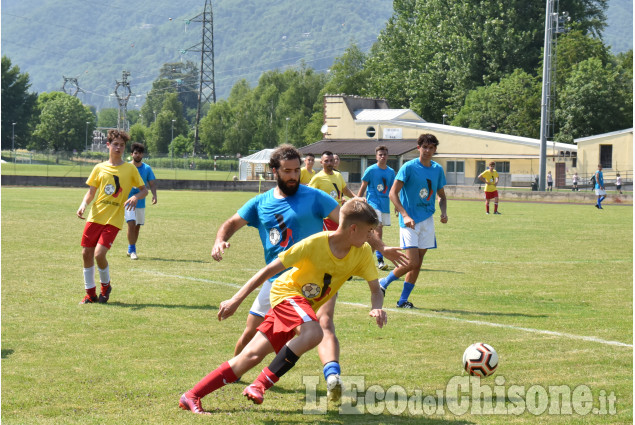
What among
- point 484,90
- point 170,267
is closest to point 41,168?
point 484,90

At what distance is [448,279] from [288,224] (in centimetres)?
744

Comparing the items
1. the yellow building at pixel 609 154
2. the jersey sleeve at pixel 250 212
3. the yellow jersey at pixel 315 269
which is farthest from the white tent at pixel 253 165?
the yellow jersey at pixel 315 269

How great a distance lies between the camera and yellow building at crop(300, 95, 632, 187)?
6353 cm

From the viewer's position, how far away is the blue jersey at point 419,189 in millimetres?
10500

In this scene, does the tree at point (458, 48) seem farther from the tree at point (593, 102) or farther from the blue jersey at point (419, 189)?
the blue jersey at point (419, 189)

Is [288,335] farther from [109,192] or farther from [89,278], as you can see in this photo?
[109,192]

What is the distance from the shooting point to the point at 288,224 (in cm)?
618

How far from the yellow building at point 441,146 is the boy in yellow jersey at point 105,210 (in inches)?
2109

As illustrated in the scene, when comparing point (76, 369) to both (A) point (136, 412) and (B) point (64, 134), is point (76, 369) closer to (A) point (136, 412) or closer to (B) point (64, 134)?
(A) point (136, 412)

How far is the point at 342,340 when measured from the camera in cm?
804

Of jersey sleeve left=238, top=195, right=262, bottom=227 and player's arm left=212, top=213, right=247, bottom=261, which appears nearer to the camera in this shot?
player's arm left=212, top=213, right=247, bottom=261

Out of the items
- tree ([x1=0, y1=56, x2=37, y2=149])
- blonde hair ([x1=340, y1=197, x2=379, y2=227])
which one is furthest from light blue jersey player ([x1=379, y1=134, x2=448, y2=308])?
tree ([x1=0, y1=56, x2=37, y2=149])

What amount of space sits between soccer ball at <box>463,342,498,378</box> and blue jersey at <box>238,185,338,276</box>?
1655 millimetres

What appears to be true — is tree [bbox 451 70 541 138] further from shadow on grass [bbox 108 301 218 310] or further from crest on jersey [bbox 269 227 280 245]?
crest on jersey [bbox 269 227 280 245]
